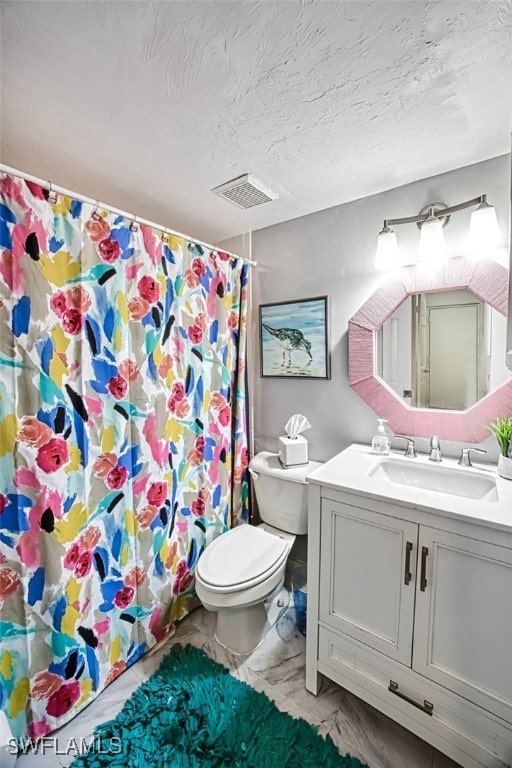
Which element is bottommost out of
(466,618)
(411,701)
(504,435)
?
(411,701)

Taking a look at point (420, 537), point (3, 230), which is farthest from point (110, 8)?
point (420, 537)

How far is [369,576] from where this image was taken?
1175mm

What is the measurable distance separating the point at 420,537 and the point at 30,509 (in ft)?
4.30

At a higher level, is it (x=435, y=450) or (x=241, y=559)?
(x=435, y=450)

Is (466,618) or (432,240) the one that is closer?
(466,618)

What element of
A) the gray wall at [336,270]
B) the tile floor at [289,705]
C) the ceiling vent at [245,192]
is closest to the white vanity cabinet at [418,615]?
the tile floor at [289,705]

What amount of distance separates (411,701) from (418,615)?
31 cm

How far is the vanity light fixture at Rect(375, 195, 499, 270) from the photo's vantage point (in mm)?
1288

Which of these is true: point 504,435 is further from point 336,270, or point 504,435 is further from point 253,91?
point 253,91

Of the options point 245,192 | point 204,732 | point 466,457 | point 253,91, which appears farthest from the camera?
point 245,192

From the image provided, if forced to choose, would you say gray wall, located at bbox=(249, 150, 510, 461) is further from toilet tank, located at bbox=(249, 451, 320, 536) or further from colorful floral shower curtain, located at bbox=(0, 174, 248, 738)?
colorful floral shower curtain, located at bbox=(0, 174, 248, 738)

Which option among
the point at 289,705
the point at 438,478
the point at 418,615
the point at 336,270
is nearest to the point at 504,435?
the point at 438,478

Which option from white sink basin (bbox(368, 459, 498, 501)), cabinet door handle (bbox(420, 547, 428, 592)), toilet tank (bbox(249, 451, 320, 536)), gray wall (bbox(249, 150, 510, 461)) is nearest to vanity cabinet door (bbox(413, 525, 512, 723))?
cabinet door handle (bbox(420, 547, 428, 592))

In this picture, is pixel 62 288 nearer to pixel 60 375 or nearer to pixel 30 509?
pixel 60 375
